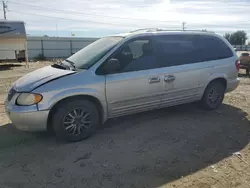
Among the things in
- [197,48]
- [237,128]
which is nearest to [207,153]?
[237,128]

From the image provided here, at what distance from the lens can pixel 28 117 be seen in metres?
3.94

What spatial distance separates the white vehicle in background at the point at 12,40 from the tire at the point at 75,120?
586 inches

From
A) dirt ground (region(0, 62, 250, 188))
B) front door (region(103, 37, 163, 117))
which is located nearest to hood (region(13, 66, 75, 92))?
front door (region(103, 37, 163, 117))

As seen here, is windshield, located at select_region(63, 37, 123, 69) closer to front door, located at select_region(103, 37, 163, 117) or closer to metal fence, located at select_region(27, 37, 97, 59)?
front door, located at select_region(103, 37, 163, 117)

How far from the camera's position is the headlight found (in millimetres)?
3920

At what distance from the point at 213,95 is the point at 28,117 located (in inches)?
158

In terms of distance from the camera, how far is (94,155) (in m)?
3.86

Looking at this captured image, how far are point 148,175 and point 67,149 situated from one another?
4.65ft

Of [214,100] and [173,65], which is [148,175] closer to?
[173,65]

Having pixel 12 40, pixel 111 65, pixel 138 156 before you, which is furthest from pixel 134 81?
pixel 12 40

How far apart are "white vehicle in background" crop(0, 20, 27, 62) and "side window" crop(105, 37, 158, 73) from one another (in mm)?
14679

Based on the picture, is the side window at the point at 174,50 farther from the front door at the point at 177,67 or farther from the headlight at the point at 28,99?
the headlight at the point at 28,99

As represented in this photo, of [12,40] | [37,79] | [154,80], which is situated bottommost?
[154,80]

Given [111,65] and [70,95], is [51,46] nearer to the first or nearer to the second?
[111,65]
